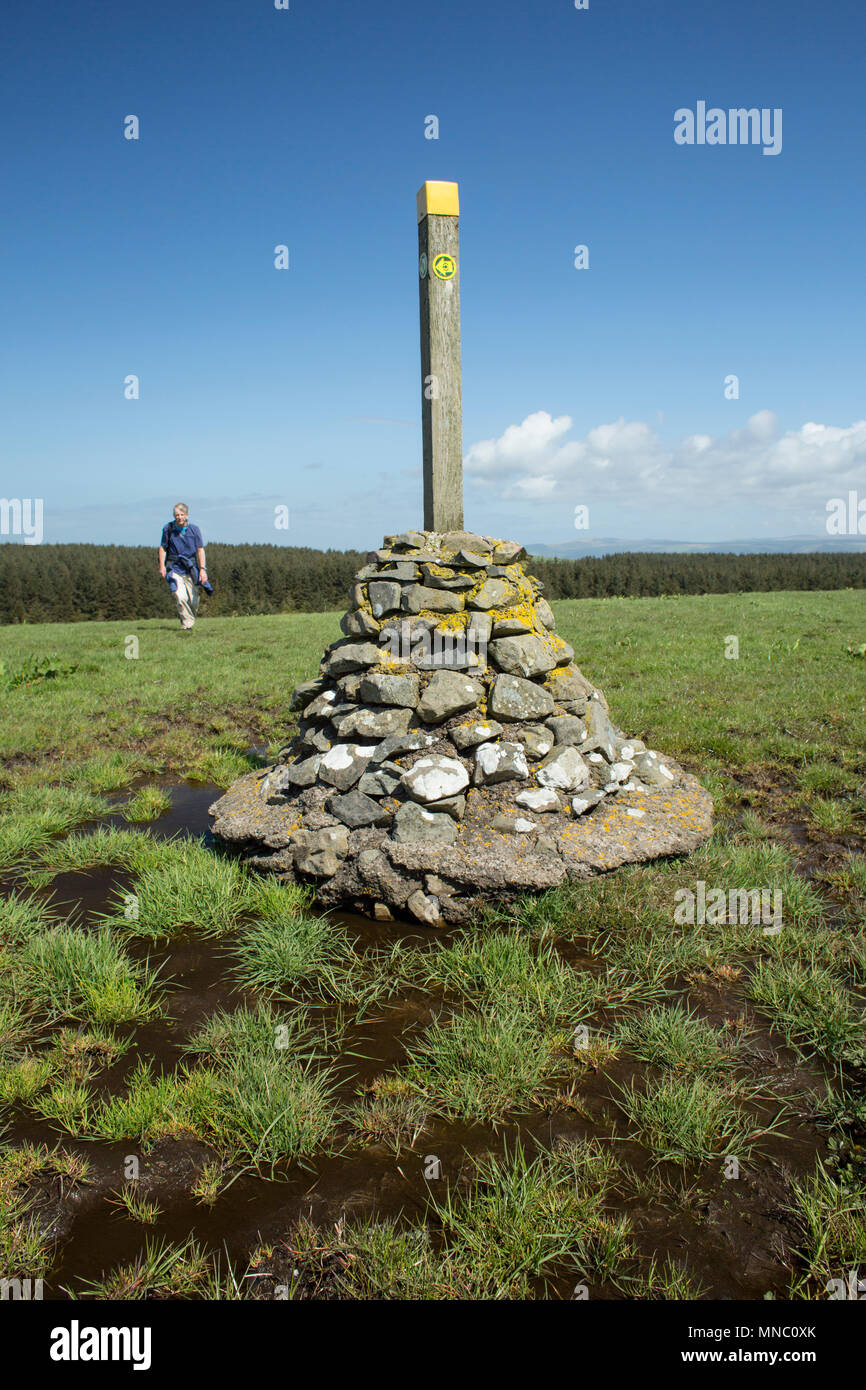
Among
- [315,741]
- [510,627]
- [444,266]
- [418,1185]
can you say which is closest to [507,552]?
[510,627]

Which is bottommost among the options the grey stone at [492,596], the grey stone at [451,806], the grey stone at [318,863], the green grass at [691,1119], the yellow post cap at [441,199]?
the green grass at [691,1119]

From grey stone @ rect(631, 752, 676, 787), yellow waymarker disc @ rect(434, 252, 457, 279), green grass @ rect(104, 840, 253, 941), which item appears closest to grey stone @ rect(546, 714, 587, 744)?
grey stone @ rect(631, 752, 676, 787)

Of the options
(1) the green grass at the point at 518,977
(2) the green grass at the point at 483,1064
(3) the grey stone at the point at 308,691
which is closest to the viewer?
(2) the green grass at the point at 483,1064

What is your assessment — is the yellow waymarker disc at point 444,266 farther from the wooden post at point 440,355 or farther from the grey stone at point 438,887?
the grey stone at point 438,887

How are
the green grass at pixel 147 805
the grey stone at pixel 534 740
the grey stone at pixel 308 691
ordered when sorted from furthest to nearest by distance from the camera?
the green grass at pixel 147 805
the grey stone at pixel 308 691
the grey stone at pixel 534 740

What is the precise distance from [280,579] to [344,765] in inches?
2545

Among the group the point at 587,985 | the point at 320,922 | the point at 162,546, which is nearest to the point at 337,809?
the point at 320,922

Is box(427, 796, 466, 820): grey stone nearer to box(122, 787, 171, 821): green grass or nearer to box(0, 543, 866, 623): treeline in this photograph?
box(122, 787, 171, 821): green grass

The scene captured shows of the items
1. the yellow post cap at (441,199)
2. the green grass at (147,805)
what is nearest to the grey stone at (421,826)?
the green grass at (147,805)

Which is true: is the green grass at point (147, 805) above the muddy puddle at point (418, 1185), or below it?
above

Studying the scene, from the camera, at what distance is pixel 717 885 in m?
5.26

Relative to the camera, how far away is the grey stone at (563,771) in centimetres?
547

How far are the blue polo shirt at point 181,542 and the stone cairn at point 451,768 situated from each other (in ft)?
36.1
